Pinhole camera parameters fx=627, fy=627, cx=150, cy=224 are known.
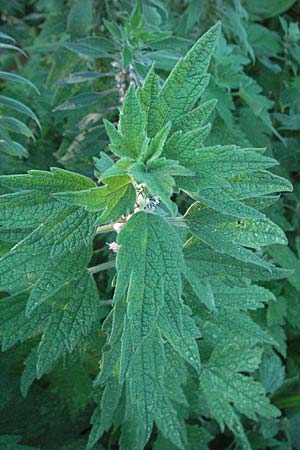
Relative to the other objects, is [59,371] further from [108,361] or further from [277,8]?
[277,8]

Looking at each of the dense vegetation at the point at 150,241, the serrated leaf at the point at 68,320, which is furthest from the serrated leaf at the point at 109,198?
the serrated leaf at the point at 68,320

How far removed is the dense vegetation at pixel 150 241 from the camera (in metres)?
0.93

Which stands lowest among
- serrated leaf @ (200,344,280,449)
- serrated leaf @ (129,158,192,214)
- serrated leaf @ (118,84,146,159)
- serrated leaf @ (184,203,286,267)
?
serrated leaf @ (200,344,280,449)

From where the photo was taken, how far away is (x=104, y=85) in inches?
73.0

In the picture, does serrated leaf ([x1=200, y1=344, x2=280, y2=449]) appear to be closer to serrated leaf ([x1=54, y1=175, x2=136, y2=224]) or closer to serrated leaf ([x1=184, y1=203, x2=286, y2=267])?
serrated leaf ([x1=184, y1=203, x2=286, y2=267])

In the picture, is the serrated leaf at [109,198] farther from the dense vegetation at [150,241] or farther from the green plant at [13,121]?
the green plant at [13,121]

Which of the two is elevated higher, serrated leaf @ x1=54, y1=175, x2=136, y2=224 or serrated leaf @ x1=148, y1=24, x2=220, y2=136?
serrated leaf @ x1=148, y1=24, x2=220, y2=136

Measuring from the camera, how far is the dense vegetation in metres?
0.93

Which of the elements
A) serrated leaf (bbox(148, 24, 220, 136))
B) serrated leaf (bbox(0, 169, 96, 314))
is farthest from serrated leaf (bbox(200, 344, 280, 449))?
serrated leaf (bbox(148, 24, 220, 136))

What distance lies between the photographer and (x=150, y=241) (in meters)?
0.92

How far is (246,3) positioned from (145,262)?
1.75 meters

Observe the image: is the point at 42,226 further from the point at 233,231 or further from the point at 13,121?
the point at 13,121

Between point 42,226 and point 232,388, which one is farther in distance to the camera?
point 232,388

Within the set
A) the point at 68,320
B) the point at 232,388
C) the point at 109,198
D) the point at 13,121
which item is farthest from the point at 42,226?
the point at 232,388
